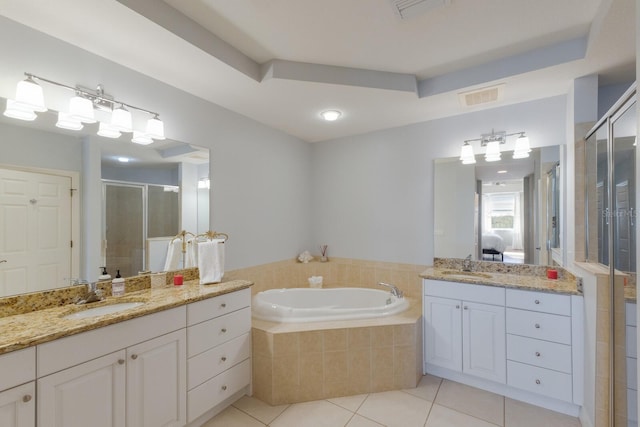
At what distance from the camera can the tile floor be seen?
196 cm

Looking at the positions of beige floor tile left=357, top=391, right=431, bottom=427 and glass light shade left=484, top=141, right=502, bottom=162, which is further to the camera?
glass light shade left=484, top=141, right=502, bottom=162

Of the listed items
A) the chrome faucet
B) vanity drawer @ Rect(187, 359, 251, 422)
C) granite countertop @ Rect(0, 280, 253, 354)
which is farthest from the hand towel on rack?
the chrome faucet

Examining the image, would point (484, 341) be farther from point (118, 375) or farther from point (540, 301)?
point (118, 375)

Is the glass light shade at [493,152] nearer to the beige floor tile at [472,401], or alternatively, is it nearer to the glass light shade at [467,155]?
the glass light shade at [467,155]

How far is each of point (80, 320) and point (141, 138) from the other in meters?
1.31

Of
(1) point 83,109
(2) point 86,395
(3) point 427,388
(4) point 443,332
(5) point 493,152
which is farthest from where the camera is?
(5) point 493,152

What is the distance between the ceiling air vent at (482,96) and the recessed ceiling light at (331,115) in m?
1.10

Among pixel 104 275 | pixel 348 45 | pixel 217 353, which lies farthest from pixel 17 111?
pixel 348 45

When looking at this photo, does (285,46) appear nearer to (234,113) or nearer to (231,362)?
(234,113)

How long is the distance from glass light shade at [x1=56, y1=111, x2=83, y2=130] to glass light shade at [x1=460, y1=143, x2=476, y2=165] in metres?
3.10

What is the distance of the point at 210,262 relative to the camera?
2258mm

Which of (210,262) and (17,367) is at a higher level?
(210,262)

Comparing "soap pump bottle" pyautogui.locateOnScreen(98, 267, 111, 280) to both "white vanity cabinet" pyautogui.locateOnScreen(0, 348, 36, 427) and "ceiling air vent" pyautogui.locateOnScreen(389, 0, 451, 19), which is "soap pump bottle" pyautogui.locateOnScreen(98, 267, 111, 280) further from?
"ceiling air vent" pyautogui.locateOnScreen(389, 0, 451, 19)

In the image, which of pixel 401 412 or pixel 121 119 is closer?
pixel 121 119
